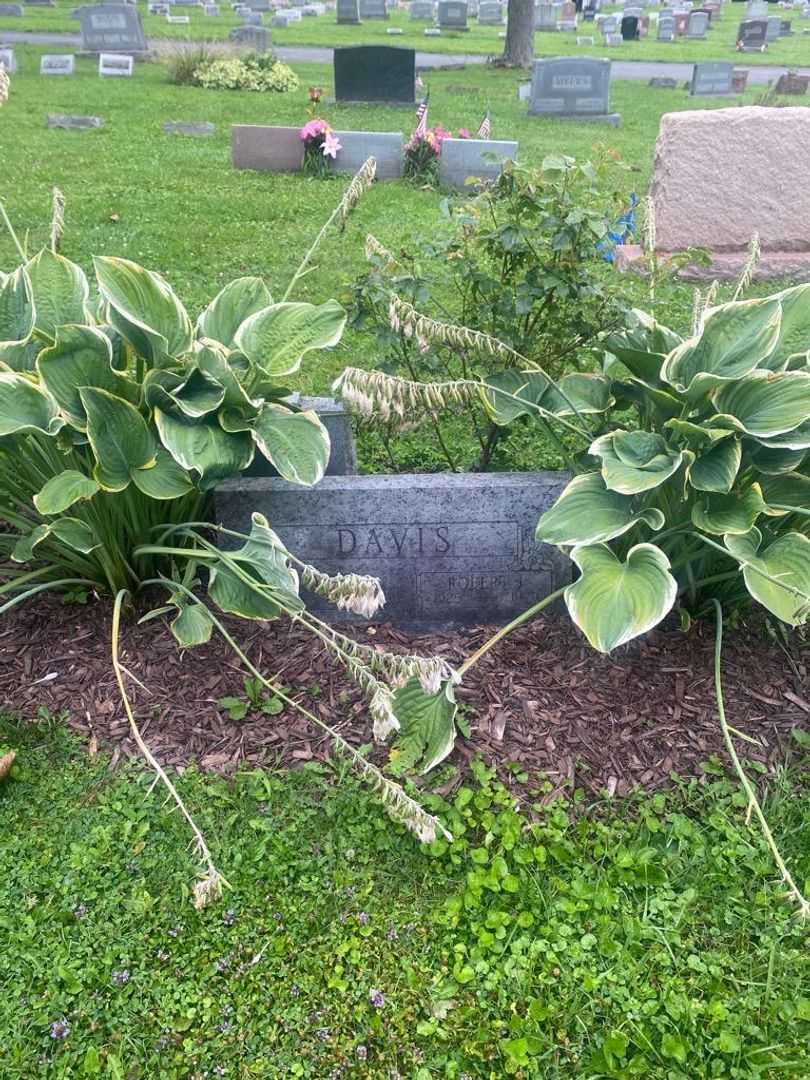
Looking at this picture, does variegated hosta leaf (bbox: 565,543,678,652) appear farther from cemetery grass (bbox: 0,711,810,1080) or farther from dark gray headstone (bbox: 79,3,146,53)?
dark gray headstone (bbox: 79,3,146,53)

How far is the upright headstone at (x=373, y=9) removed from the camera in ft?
88.7

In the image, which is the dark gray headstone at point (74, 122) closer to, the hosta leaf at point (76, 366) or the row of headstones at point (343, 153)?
the row of headstones at point (343, 153)

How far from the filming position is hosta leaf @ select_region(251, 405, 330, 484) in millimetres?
2594

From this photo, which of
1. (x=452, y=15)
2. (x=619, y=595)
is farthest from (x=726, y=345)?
(x=452, y=15)

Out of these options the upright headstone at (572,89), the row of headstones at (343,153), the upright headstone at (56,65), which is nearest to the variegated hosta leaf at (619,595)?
the row of headstones at (343,153)

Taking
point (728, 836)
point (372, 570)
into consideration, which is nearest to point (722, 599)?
point (728, 836)

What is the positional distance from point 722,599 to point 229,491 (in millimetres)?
1646

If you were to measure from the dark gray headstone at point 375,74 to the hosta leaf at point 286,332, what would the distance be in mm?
11486

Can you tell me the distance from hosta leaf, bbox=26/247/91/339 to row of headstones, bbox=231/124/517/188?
653cm

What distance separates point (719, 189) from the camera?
6.14m

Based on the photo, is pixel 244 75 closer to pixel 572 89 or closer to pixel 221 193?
pixel 572 89

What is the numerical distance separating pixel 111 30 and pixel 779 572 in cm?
1811

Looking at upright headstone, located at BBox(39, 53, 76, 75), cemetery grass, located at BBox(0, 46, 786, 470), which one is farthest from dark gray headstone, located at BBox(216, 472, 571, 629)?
upright headstone, located at BBox(39, 53, 76, 75)

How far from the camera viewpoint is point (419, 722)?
243 cm
